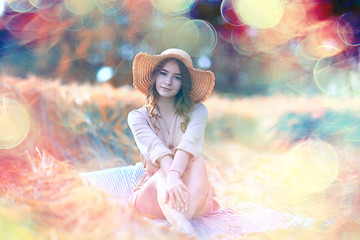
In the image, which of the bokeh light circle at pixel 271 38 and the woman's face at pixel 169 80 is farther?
the bokeh light circle at pixel 271 38

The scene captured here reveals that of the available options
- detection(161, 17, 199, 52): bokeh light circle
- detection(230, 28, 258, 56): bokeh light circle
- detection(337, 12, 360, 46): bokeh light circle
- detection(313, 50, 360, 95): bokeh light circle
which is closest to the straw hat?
detection(161, 17, 199, 52): bokeh light circle

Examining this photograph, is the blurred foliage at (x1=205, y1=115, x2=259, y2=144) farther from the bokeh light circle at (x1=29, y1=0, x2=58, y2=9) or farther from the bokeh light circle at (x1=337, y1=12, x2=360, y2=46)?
the bokeh light circle at (x1=29, y1=0, x2=58, y2=9)

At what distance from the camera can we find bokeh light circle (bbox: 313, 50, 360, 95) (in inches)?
54.8

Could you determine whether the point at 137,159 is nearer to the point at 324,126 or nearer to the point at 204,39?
the point at 204,39

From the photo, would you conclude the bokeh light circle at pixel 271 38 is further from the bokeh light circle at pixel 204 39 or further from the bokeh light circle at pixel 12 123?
the bokeh light circle at pixel 12 123

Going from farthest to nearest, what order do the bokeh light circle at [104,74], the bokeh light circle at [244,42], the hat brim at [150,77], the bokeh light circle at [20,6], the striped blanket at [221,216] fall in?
the bokeh light circle at [244,42] → the bokeh light circle at [104,74] → the bokeh light circle at [20,6] → the hat brim at [150,77] → the striped blanket at [221,216]

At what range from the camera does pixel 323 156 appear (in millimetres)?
1239

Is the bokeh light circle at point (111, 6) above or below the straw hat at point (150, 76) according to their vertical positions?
above

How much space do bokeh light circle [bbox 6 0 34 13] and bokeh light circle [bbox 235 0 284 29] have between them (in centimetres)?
73

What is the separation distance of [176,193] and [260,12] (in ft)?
2.66

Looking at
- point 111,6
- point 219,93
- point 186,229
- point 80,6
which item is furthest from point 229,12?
point 186,229

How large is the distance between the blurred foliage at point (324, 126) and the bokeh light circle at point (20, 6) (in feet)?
3.21

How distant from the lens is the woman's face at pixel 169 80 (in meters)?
0.96

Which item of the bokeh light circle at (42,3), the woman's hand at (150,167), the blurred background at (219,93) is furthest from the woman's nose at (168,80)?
the bokeh light circle at (42,3)
